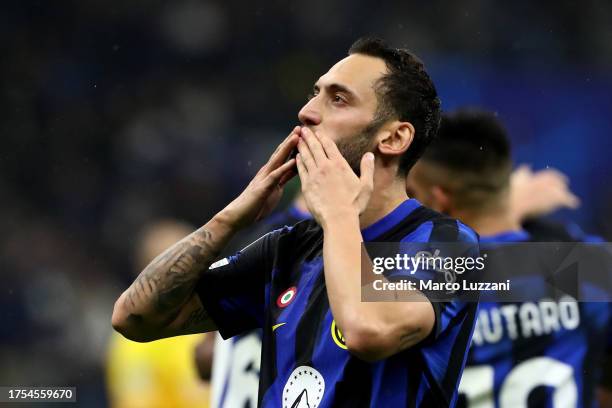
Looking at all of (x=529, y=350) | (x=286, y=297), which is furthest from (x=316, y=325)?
(x=529, y=350)

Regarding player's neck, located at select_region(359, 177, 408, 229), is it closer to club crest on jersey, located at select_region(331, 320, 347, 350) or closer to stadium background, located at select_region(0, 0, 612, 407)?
club crest on jersey, located at select_region(331, 320, 347, 350)

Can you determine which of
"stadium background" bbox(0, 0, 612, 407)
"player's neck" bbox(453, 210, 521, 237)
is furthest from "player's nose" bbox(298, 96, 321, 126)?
A: "stadium background" bbox(0, 0, 612, 407)

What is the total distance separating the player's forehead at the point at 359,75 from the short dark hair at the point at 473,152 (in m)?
2.29

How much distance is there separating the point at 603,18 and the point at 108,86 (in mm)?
5999

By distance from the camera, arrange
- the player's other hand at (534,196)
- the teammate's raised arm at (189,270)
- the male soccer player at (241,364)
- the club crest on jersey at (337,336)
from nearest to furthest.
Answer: the club crest on jersey at (337,336)
the teammate's raised arm at (189,270)
the male soccer player at (241,364)
the player's other hand at (534,196)

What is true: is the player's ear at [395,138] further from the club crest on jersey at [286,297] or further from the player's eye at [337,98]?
the club crest on jersey at [286,297]

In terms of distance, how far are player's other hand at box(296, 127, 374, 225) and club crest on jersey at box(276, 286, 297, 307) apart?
321mm

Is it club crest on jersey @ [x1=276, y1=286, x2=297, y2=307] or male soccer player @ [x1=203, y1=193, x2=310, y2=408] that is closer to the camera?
club crest on jersey @ [x1=276, y1=286, x2=297, y2=307]

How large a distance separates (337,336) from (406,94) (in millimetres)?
837

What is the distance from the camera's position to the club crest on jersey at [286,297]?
3.09 meters

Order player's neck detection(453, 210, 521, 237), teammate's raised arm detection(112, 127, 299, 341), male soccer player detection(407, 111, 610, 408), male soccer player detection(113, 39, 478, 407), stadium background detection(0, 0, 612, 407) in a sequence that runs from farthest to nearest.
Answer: stadium background detection(0, 0, 612, 407), player's neck detection(453, 210, 521, 237), male soccer player detection(407, 111, 610, 408), teammate's raised arm detection(112, 127, 299, 341), male soccer player detection(113, 39, 478, 407)

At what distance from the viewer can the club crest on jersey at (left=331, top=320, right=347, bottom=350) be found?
2.84m

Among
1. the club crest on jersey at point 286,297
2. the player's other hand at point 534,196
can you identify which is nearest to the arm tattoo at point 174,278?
the club crest on jersey at point 286,297

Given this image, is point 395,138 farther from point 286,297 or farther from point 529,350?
point 529,350
